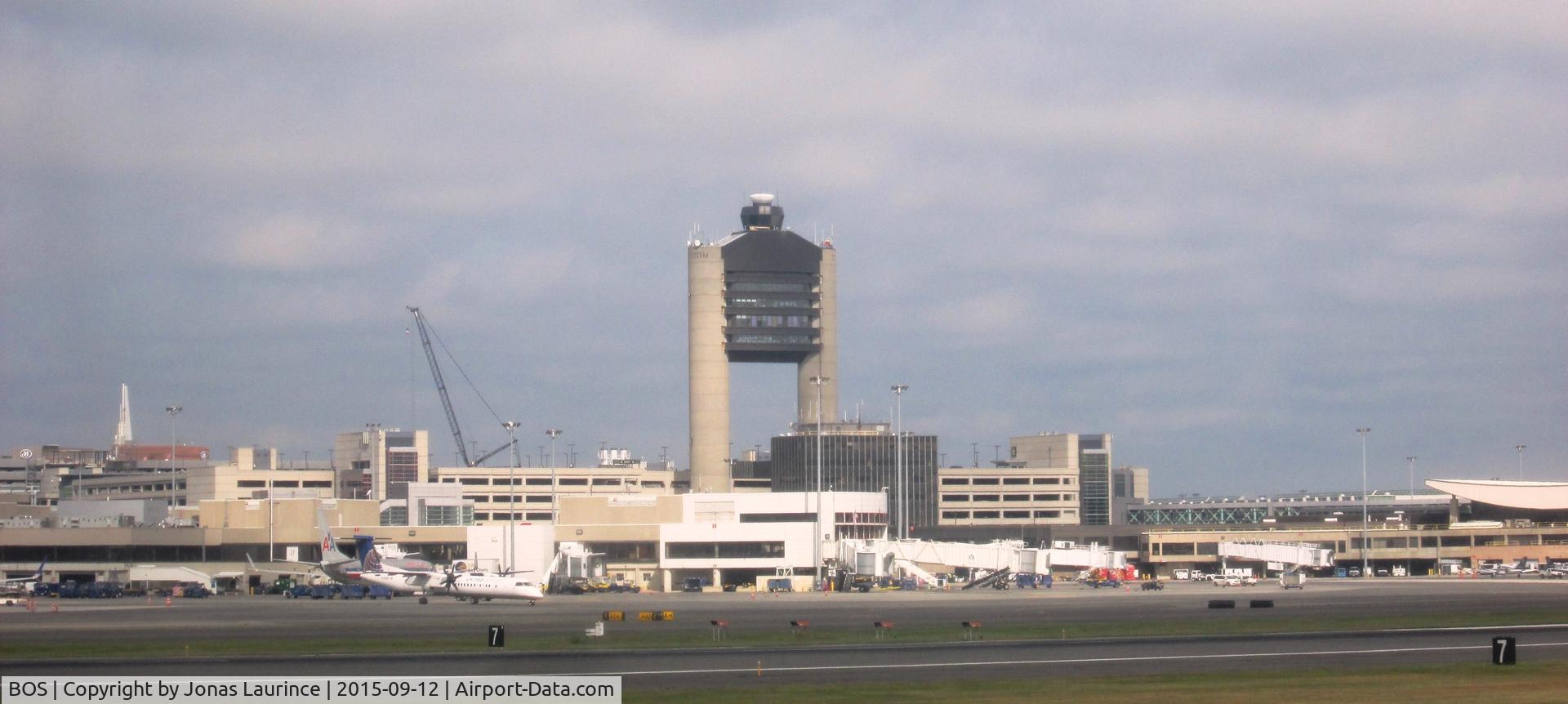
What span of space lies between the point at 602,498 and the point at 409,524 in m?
25.6

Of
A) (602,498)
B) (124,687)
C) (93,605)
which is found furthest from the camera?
(602,498)

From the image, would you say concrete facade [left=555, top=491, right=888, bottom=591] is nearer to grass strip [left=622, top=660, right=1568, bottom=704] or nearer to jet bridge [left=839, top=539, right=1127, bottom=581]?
jet bridge [left=839, top=539, right=1127, bottom=581]

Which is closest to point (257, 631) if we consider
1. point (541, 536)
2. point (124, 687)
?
point (124, 687)

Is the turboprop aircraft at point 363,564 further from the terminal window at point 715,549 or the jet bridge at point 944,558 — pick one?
the jet bridge at point 944,558

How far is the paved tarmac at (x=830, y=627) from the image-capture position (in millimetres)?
51812

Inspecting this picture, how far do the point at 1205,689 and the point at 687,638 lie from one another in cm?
2891

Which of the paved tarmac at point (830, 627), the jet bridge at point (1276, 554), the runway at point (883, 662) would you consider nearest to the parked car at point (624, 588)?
the paved tarmac at point (830, 627)

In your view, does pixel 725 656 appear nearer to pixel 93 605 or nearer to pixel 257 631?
pixel 257 631

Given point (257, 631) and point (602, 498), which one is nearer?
point (257, 631)

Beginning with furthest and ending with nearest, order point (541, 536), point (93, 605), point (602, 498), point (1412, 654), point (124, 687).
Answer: point (602, 498), point (541, 536), point (93, 605), point (1412, 654), point (124, 687)

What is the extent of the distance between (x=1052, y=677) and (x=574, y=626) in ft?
123

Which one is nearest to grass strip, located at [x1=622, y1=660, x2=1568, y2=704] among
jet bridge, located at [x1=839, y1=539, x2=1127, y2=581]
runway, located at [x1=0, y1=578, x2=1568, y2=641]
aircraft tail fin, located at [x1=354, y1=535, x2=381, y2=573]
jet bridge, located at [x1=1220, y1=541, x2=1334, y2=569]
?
runway, located at [x1=0, y1=578, x2=1568, y2=641]

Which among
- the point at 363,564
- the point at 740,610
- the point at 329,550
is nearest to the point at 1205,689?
the point at 740,610

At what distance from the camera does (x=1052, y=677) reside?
4859 centimetres
